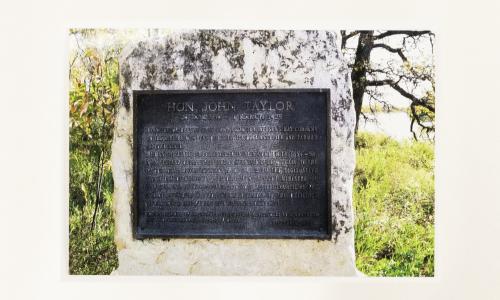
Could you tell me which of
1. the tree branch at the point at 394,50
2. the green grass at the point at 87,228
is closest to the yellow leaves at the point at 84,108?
the green grass at the point at 87,228

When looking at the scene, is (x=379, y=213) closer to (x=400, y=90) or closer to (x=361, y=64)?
Answer: (x=400, y=90)

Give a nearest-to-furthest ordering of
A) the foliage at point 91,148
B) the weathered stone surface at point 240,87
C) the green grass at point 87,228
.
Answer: the weathered stone surface at point 240,87
the green grass at point 87,228
the foliage at point 91,148

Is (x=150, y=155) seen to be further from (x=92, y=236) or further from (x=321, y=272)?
(x=92, y=236)

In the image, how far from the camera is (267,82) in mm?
4395

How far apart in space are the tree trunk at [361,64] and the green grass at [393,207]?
21.8 inches

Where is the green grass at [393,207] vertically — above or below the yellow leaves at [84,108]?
below

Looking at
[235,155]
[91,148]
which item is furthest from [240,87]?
[91,148]

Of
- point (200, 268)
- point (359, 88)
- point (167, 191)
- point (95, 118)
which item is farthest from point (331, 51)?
point (95, 118)

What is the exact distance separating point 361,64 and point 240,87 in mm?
3085

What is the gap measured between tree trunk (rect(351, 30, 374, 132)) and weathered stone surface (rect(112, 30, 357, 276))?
9.00 feet

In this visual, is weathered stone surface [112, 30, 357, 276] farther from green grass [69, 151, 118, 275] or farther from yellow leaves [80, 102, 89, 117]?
yellow leaves [80, 102, 89, 117]

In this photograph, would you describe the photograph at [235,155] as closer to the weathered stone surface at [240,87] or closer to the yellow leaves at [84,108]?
the weathered stone surface at [240,87]

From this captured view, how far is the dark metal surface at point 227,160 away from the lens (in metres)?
4.35

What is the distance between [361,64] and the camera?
700 centimetres
